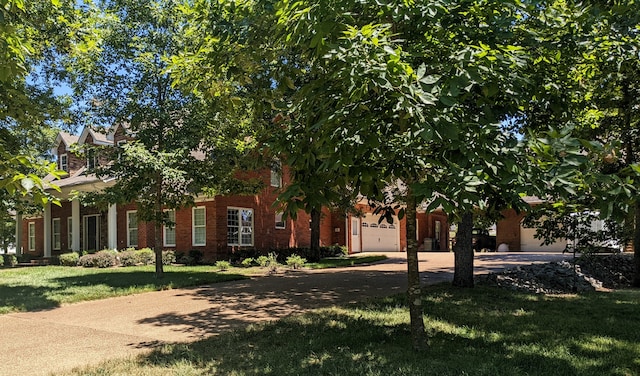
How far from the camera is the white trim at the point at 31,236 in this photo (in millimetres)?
32312

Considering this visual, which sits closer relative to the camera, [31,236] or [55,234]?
[55,234]

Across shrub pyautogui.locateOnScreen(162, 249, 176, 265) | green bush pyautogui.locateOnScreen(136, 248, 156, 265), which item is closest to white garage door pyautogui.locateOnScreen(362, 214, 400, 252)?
shrub pyautogui.locateOnScreen(162, 249, 176, 265)

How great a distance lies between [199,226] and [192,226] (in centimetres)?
39

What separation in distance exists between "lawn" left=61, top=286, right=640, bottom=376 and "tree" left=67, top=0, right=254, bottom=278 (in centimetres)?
653

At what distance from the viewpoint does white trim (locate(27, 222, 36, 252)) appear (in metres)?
32.3

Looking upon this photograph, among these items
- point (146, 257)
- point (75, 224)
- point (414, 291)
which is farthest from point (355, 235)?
point (414, 291)

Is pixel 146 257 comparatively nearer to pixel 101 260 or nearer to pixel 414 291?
pixel 101 260

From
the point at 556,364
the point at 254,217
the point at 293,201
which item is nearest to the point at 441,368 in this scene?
the point at 556,364

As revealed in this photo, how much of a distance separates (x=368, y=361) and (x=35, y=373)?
152 inches

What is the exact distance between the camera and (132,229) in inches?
1001

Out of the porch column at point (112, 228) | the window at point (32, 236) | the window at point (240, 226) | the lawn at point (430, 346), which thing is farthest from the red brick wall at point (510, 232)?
the window at point (32, 236)

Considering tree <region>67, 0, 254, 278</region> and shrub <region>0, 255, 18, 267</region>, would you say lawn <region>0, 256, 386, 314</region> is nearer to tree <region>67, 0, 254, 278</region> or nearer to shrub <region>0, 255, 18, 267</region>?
tree <region>67, 0, 254, 278</region>

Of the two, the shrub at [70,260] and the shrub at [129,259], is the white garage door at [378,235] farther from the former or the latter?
the shrub at [70,260]

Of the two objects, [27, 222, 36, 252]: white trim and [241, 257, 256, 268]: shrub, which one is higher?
[27, 222, 36, 252]: white trim
